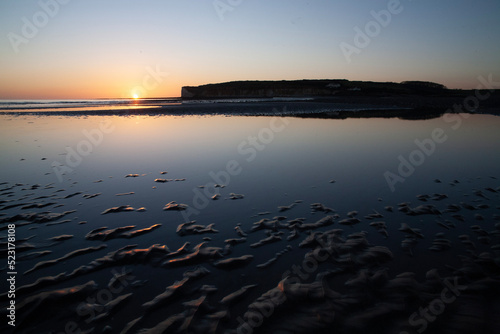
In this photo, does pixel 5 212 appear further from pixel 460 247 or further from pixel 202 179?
pixel 460 247

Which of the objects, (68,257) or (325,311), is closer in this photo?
(325,311)

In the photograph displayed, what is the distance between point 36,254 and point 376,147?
15852 millimetres

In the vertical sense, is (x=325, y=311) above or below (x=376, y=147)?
below

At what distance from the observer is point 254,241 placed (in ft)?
19.9

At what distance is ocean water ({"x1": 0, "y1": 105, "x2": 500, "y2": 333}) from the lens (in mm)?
4043

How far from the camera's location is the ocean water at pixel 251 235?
4.04 meters

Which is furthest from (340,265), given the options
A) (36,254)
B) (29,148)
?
(29,148)

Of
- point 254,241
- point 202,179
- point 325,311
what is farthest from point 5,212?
point 325,311

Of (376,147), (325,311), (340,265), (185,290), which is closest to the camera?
(325,311)

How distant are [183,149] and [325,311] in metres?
13.7

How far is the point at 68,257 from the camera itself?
5535mm

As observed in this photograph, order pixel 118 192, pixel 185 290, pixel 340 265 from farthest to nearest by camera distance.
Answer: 1. pixel 118 192
2. pixel 340 265
3. pixel 185 290

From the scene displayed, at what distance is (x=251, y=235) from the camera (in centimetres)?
636

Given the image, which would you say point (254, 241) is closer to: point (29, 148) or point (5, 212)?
point (5, 212)
